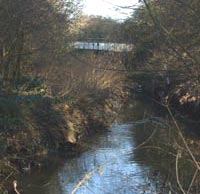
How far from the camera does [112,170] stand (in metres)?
13.1

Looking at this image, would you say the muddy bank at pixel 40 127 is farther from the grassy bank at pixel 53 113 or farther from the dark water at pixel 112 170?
the dark water at pixel 112 170

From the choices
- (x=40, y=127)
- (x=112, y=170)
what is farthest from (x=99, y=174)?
(x=40, y=127)

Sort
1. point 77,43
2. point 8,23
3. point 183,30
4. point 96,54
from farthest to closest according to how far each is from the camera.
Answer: point 96,54 < point 77,43 < point 8,23 < point 183,30

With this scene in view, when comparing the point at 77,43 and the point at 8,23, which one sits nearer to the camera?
the point at 8,23

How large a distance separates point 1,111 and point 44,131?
5.76 feet

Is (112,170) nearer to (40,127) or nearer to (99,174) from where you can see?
(99,174)

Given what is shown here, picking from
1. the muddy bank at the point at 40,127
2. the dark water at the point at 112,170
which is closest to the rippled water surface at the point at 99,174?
the dark water at the point at 112,170

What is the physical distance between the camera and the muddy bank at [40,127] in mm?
13523

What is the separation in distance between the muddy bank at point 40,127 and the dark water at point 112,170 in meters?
0.43

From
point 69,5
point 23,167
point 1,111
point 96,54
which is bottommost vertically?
point 23,167

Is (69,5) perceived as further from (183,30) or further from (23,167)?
(183,30)

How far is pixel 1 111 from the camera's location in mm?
14430

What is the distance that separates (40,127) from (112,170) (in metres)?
3.37

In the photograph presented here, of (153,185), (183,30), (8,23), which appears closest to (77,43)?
(8,23)
